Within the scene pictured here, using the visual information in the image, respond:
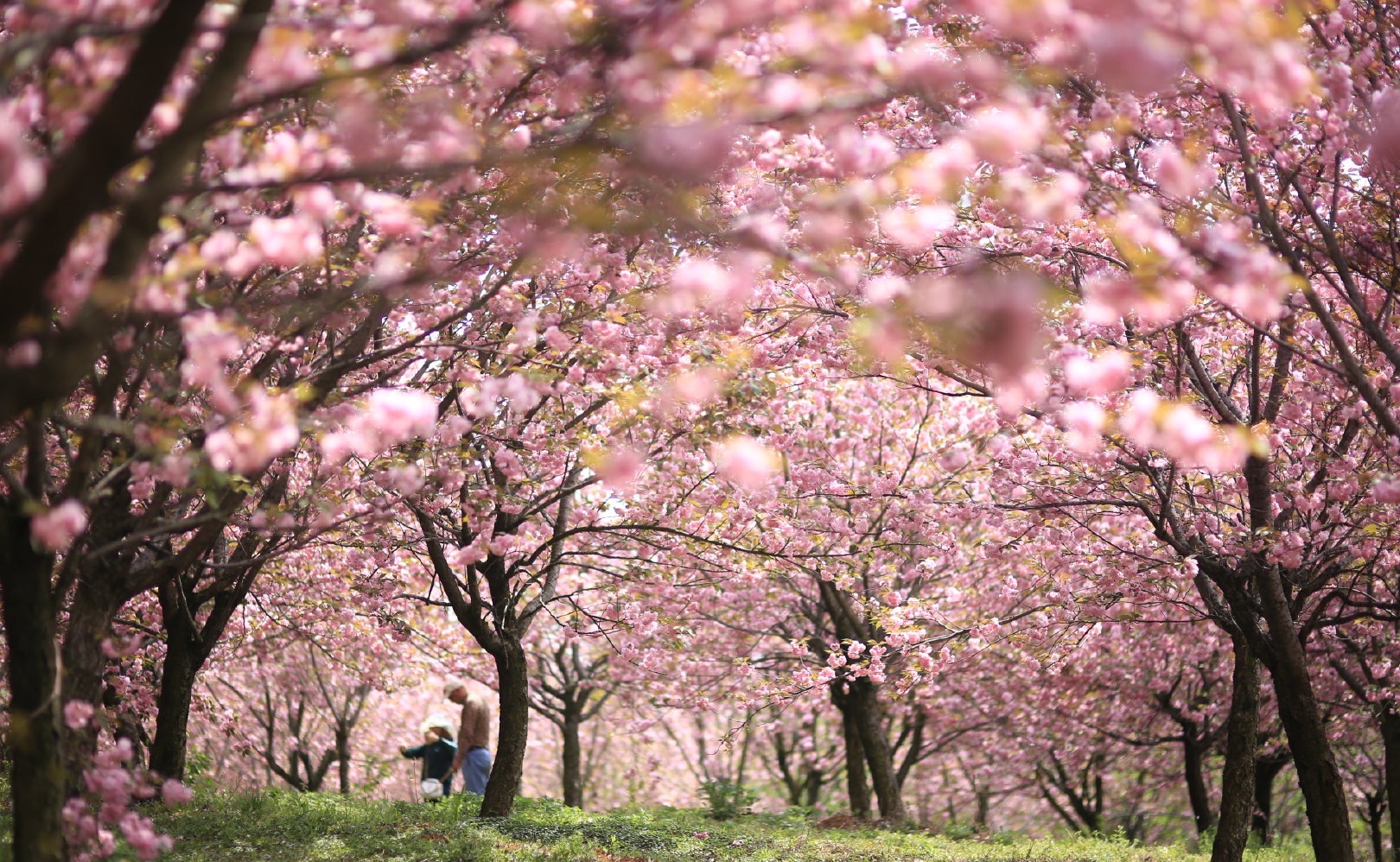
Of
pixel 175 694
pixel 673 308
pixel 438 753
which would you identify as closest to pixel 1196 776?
pixel 438 753

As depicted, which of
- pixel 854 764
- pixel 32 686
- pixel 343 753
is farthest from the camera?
pixel 343 753

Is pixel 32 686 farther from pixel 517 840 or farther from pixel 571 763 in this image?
pixel 571 763

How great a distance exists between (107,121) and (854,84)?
2.43 meters

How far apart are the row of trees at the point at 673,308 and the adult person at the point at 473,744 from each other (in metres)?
2.05

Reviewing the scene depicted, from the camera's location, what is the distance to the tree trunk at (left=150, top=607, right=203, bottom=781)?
1157 centimetres

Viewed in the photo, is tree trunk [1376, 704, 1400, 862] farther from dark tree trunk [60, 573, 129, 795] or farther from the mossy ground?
dark tree trunk [60, 573, 129, 795]

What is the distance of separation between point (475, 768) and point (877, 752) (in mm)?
5857

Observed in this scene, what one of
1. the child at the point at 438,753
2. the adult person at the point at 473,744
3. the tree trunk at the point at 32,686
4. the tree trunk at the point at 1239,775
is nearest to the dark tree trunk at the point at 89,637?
the tree trunk at the point at 32,686

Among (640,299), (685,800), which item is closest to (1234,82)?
(640,299)

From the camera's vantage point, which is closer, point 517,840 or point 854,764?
point 517,840

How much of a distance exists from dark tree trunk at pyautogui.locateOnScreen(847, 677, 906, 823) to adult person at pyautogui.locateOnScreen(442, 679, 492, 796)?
5.41 meters

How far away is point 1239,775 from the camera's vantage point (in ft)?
32.8

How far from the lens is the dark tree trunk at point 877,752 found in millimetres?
16578

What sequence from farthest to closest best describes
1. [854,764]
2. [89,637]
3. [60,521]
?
[854,764], [89,637], [60,521]
